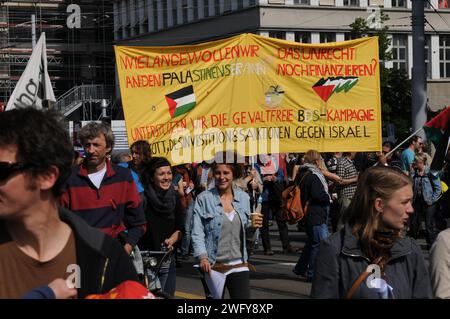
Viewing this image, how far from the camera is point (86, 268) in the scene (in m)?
3.47

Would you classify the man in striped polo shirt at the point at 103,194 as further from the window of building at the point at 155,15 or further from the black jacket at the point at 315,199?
the window of building at the point at 155,15

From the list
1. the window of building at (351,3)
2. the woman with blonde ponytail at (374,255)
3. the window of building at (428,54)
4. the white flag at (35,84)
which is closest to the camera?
the woman with blonde ponytail at (374,255)

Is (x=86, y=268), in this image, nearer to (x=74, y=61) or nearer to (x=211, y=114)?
(x=211, y=114)

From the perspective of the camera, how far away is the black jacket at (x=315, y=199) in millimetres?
12930

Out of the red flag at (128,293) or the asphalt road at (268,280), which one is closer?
the red flag at (128,293)

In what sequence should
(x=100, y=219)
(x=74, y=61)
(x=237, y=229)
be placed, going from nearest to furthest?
(x=100, y=219) → (x=237, y=229) → (x=74, y=61)

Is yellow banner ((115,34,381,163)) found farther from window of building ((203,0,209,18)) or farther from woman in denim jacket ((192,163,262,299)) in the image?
window of building ((203,0,209,18))

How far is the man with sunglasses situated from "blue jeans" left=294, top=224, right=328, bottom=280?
30.7 feet

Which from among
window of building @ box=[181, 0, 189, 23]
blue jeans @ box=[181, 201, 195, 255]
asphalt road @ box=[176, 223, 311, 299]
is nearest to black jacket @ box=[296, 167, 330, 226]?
asphalt road @ box=[176, 223, 311, 299]

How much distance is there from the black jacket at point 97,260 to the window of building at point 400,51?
6130cm

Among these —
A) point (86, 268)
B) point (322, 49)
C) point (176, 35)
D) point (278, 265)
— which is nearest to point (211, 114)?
point (322, 49)

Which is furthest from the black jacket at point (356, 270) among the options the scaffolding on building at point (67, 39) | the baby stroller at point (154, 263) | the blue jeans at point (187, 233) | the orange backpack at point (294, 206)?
the scaffolding on building at point (67, 39)

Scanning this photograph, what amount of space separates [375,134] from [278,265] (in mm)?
2815

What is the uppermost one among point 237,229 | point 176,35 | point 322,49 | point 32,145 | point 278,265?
point 176,35
